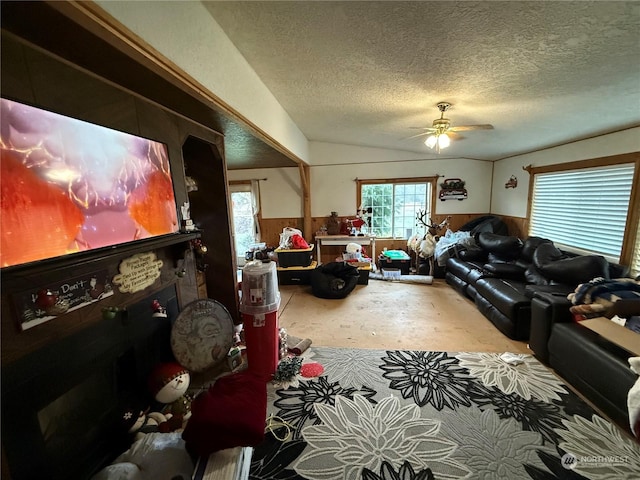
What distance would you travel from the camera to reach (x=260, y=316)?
2.00 metres

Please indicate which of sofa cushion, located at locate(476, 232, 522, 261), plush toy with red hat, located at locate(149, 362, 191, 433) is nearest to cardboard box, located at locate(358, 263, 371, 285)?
sofa cushion, located at locate(476, 232, 522, 261)

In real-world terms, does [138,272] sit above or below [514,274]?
above

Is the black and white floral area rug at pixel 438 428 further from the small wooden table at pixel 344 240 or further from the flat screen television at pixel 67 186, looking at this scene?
the small wooden table at pixel 344 240

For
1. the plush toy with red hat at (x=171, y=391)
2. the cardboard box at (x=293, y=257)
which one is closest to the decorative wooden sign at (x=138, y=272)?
the plush toy with red hat at (x=171, y=391)

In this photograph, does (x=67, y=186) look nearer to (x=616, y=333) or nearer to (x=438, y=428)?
(x=438, y=428)

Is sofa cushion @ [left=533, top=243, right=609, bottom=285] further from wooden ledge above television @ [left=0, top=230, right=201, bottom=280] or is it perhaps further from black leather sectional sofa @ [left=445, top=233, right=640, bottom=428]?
wooden ledge above television @ [left=0, top=230, right=201, bottom=280]

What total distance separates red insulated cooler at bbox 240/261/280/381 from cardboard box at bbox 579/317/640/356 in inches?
87.5

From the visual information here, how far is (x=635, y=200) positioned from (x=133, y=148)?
450 centimetres

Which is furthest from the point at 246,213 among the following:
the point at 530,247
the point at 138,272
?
the point at 530,247

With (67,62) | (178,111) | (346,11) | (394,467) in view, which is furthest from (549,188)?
(67,62)

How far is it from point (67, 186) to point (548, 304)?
3.29 m

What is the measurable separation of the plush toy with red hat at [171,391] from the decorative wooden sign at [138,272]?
0.57 m

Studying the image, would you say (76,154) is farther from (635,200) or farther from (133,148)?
(635,200)

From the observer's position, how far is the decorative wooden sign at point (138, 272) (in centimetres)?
141
